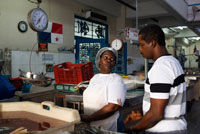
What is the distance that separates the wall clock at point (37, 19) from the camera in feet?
11.6

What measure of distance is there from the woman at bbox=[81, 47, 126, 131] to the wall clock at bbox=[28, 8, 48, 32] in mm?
2332

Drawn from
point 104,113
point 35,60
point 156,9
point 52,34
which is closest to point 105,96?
point 104,113

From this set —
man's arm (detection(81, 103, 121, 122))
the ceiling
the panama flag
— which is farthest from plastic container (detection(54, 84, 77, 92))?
the ceiling

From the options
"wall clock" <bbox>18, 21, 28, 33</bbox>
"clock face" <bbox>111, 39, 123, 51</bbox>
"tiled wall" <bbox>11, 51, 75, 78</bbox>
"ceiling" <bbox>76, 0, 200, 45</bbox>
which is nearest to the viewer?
"tiled wall" <bbox>11, 51, 75, 78</bbox>

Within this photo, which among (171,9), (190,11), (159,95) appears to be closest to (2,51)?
(159,95)

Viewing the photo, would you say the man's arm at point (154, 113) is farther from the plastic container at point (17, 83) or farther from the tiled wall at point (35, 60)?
the tiled wall at point (35, 60)

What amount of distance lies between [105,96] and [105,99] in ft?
0.08

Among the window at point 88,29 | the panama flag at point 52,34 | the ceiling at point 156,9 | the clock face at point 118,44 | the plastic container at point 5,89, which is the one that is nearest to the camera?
the plastic container at point 5,89

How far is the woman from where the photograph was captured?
155 cm

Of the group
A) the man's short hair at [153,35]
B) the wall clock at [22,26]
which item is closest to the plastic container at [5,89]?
the man's short hair at [153,35]

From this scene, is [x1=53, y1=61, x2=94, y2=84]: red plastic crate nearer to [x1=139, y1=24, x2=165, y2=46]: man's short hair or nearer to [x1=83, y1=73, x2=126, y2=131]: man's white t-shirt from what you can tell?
[x1=83, y1=73, x2=126, y2=131]: man's white t-shirt

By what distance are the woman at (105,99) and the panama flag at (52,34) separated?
3600 mm

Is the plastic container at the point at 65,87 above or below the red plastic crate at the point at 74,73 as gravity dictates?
below

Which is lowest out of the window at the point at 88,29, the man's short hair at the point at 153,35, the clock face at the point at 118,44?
the man's short hair at the point at 153,35
